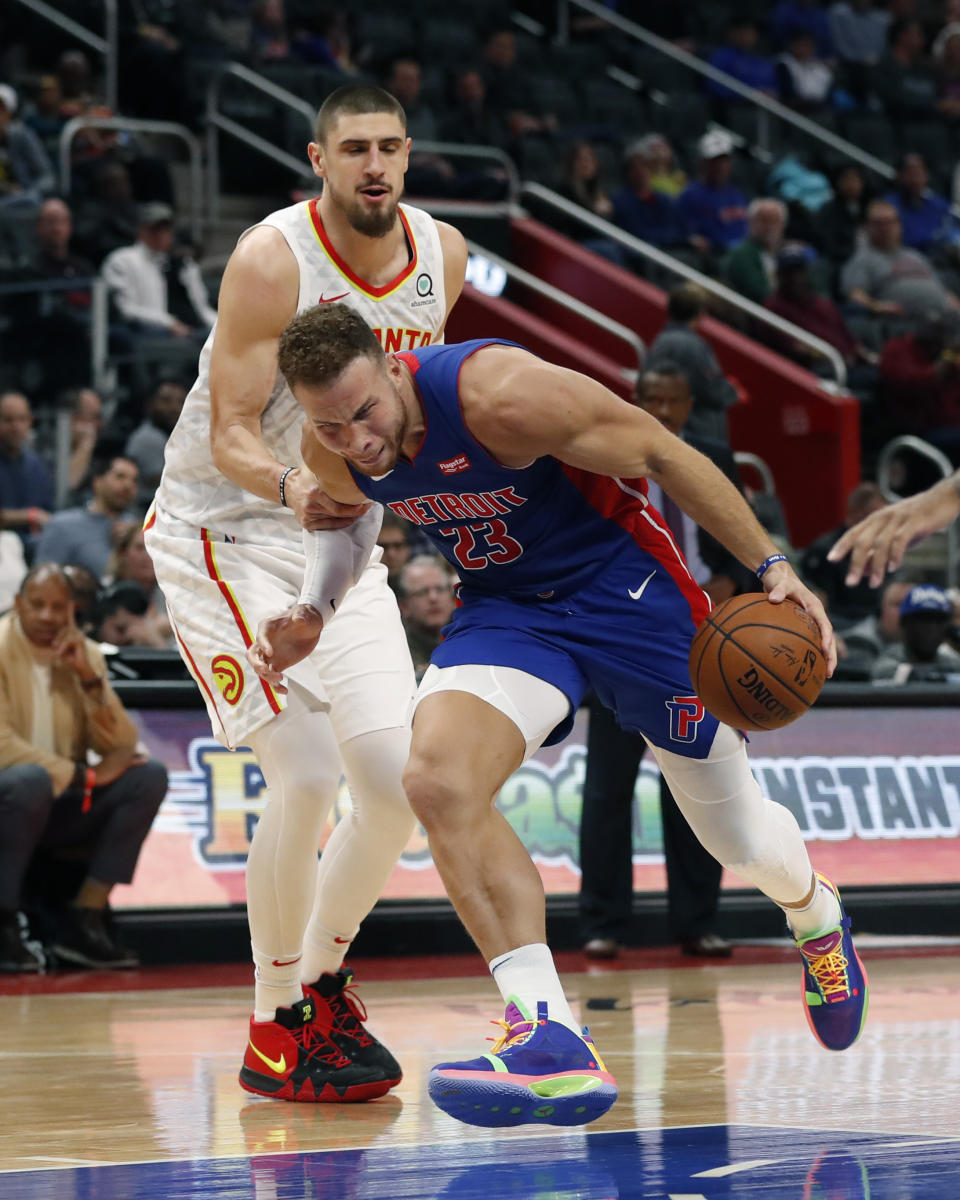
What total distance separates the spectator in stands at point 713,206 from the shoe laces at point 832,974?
11.5 metres

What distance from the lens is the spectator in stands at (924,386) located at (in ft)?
47.0

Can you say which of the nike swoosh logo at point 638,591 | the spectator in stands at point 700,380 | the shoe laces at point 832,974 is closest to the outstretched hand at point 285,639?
the nike swoosh logo at point 638,591

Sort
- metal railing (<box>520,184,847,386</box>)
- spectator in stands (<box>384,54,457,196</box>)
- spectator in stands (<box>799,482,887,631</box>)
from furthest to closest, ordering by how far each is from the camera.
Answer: spectator in stands (<box>384,54,457,196</box>), metal railing (<box>520,184,847,386</box>), spectator in stands (<box>799,482,887,631</box>)

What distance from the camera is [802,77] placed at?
1827 cm

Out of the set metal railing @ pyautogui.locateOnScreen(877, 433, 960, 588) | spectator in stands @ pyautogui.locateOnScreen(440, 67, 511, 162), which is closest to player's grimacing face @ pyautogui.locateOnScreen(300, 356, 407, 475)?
metal railing @ pyautogui.locateOnScreen(877, 433, 960, 588)

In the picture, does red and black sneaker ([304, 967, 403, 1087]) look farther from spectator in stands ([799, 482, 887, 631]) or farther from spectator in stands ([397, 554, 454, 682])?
spectator in stands ([799, 482, 887, 631])

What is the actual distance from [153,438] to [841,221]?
790 cm

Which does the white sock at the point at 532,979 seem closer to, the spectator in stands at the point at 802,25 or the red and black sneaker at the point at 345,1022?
the red and black sneaker at the point at 345,1022

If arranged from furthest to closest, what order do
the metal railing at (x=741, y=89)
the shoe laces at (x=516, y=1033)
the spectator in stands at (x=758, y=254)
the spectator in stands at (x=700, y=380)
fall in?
the metal railing at (x=741, y=89) < the spectator in stands at (x=758, y=254) < the spectator in stands at (x=700, y=380) < the shoe laces at (x=516, y=1033)

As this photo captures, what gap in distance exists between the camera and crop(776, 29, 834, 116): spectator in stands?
1812cm

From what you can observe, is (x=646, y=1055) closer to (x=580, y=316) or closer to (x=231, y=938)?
(x=231, y=938)

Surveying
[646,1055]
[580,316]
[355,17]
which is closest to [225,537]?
[646,1055]

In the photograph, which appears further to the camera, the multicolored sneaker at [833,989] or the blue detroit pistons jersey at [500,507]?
the multicolored sneaker at [833,989]

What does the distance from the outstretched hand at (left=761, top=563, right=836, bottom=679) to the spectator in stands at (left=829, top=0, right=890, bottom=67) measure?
15579mm
